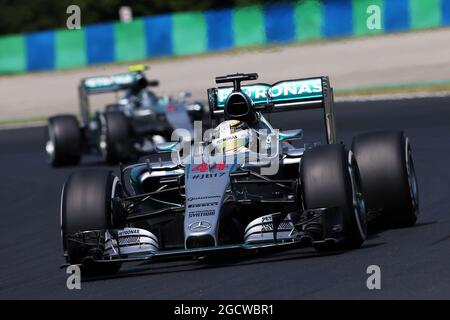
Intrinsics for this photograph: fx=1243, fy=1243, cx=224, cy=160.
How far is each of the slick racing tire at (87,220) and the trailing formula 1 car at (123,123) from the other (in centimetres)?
1018

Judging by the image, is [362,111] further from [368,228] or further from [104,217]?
[104,217]

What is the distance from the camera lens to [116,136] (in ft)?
65.2

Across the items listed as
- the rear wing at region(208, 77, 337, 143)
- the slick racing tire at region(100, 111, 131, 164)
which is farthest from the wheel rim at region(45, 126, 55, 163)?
the rear wing at region(208, 77, 337, 143)

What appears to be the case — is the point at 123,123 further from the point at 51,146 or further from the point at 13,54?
the point at 13,54

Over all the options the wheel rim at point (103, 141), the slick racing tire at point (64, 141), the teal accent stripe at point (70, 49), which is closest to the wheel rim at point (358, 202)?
the wheel rim at point (103, 141)

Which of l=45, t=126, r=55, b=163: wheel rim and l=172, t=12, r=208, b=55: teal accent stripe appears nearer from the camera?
l=45, t=126, r=55, b=163: wheel rim

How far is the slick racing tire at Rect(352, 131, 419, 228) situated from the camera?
1052 cm

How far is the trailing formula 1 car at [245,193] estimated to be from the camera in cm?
930

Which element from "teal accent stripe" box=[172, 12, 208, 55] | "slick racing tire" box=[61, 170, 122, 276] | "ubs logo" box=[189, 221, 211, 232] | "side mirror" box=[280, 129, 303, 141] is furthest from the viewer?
"teal accent stripe" box=[172, 12, 208, 55]

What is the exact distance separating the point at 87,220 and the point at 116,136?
33.9 ft

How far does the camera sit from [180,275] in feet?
30.5

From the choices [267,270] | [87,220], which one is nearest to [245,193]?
[267,270]

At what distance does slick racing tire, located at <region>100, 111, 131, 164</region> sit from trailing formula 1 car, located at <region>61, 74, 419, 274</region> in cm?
842

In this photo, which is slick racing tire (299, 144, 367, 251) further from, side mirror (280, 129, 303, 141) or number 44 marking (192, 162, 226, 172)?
side mirror (280, 129, 303, 141)
